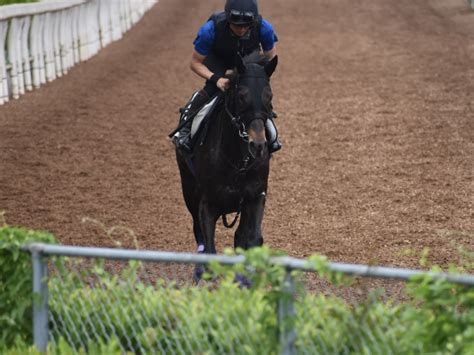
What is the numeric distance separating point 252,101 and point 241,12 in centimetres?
88

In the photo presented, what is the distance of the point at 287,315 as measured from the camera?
5.29m

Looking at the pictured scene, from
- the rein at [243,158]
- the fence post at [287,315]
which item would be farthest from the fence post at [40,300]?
the rein at [243,158]

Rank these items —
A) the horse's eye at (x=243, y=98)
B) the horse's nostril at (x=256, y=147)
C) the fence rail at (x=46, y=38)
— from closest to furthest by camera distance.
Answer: the horse's nostril at (x=256, y=147) → the horse's eye at (x=243, y=98) → the fence rail at (x=46, y=38)

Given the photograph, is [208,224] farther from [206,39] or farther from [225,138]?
[206,39]

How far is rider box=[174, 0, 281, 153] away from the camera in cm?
932

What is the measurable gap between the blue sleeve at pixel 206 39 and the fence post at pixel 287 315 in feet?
15.8

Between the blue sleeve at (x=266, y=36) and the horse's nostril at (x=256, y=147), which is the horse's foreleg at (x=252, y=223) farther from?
the blue sleeve at (x=266, y=36)

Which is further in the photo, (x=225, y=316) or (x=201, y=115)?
(x=201, y=115)

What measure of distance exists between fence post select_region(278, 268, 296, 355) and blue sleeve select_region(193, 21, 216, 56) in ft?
15.8

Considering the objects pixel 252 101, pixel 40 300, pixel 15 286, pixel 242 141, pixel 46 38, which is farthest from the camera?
pixel 46 38

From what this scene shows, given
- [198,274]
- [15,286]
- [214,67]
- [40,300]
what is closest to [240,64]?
[214,67]

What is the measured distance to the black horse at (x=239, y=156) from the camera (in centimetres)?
889

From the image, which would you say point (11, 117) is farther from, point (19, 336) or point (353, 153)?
point (19, 336)

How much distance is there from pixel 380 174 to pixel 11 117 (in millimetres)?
7316
